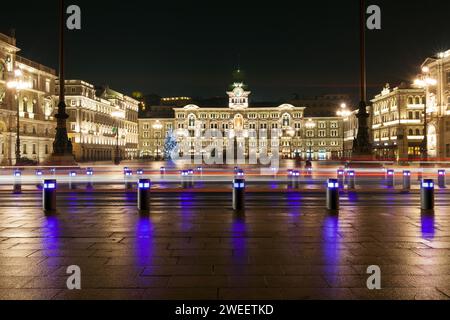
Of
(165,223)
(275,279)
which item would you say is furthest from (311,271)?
(165,223)

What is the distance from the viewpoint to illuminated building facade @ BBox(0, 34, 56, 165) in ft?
230

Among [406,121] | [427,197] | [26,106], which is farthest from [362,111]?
[406,121]

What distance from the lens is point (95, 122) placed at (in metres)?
109

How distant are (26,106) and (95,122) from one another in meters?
29.3

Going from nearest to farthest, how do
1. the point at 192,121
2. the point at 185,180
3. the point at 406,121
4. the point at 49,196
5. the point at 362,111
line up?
A: the point at 49,196 → the point at 185,180 → the point at 362,111 → the point at 406,121 → the point at 192,121

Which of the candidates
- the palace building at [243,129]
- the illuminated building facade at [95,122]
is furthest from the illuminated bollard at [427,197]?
the palace building at [243,129]

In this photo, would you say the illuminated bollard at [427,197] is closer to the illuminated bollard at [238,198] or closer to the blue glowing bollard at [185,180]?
the illuminated bollard at [238,198]

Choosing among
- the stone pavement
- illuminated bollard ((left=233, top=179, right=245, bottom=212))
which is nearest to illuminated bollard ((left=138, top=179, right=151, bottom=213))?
the stone pavement

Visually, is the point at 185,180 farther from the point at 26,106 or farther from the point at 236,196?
the point at 26,106

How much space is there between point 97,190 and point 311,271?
1811cm

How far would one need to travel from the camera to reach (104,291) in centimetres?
663

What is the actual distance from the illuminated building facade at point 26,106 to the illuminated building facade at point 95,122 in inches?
233

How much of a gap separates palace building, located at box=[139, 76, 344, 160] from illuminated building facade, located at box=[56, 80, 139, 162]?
15.1m

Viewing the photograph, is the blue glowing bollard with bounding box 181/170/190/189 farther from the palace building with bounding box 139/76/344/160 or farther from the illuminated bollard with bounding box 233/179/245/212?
Answer: the palace building with bounding box 139/76/344/160
